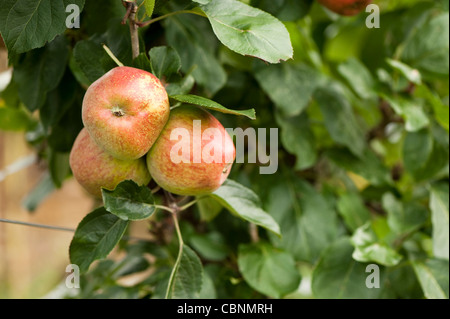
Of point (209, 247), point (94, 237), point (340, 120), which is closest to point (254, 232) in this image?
point (209, 247)

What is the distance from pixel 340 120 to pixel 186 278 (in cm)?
34

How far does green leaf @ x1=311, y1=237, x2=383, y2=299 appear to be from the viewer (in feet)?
1.82

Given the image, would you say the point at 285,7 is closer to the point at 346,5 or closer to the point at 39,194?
the point at 346,5

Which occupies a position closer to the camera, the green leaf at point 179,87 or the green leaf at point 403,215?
the green leaf at point 179,87

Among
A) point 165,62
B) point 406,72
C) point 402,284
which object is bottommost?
point 402,284

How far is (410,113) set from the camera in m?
0.63

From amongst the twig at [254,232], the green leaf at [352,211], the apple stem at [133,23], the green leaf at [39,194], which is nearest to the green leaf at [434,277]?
the green leaf at [352,211]

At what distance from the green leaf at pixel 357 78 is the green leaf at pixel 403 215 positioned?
151 millimetres

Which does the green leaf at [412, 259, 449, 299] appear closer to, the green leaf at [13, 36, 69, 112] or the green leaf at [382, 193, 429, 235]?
the green leaf at [382, 193, 429, 235]

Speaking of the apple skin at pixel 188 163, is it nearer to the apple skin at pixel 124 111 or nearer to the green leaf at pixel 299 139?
the apple skin at pixel 124 111

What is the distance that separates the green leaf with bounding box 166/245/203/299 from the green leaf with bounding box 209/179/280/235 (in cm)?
6

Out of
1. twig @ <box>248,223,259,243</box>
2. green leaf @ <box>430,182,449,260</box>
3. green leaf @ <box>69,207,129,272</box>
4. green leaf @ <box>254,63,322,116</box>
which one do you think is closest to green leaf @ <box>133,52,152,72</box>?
green leaf @ <box>69,207,129,272</box>

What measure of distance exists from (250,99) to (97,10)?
249 millimetres

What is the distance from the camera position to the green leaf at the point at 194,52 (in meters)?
0.53
